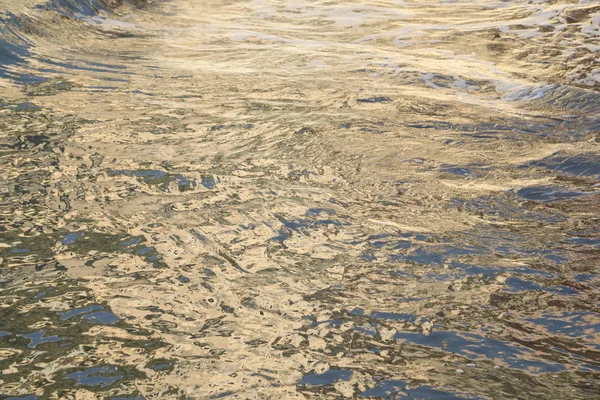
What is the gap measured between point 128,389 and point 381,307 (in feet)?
4.64

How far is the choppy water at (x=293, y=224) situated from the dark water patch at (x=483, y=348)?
0.01 m

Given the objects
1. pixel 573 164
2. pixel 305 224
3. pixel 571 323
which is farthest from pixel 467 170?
pixel 571 323

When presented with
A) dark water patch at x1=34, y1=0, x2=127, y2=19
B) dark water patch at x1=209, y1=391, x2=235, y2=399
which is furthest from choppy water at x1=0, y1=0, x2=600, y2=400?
dark water patch at x1=34, y1=0, x2=127, y2=19

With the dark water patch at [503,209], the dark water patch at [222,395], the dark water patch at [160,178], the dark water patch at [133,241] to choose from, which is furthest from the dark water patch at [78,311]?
the dark water patch at [503,209]

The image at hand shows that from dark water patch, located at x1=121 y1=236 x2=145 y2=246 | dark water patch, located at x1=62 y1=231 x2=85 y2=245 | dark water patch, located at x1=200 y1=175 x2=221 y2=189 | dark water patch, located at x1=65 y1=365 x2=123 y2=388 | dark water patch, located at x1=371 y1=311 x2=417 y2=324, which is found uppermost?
dark water patch, located at x1=200 y1=175 x2=221 y2=189

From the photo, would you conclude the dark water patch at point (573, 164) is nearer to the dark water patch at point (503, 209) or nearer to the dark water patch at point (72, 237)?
the dark water patch at point (503, 209)

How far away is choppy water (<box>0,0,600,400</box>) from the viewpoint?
10.2ft

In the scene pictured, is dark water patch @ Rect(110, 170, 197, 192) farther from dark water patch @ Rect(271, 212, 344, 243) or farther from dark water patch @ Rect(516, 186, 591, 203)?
dark water patch @ Rect(516, 186, 591, 203)

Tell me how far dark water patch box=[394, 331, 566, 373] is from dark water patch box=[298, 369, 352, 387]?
426 mm

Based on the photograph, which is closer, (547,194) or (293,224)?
(293,224)

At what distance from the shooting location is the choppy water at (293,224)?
10.2 ft

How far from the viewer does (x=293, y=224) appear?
15.5ft

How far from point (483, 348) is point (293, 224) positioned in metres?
1.78

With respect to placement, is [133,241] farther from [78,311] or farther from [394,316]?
[394,316]
